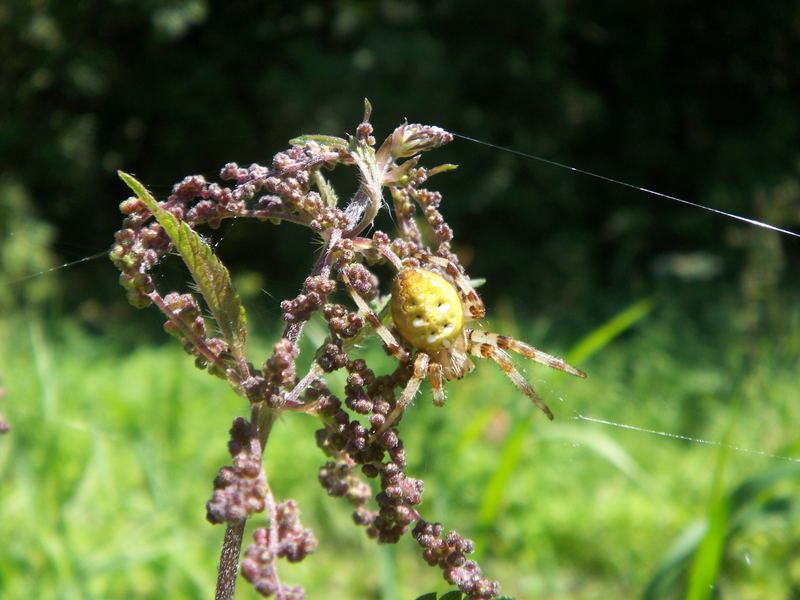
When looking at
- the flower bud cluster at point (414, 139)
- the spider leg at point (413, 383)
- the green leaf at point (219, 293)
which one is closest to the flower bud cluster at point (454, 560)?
the spider leg at point (413, 383)

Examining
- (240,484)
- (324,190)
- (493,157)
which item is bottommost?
(493,157)

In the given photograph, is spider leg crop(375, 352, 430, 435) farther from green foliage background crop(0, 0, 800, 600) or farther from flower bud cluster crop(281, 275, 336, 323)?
green foliage background crop(0, 0, 800, 600)

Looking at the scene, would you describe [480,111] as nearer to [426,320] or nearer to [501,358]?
[501,358]

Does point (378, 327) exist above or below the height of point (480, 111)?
above

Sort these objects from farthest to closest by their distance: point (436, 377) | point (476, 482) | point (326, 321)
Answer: point (476, 482) < point (436, 377) < point (326, 321)

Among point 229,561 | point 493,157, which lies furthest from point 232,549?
point 493,157

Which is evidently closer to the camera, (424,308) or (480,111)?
(424,308)

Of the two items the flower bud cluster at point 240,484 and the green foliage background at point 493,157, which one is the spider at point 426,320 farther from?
the green foliage background at point 493,157
